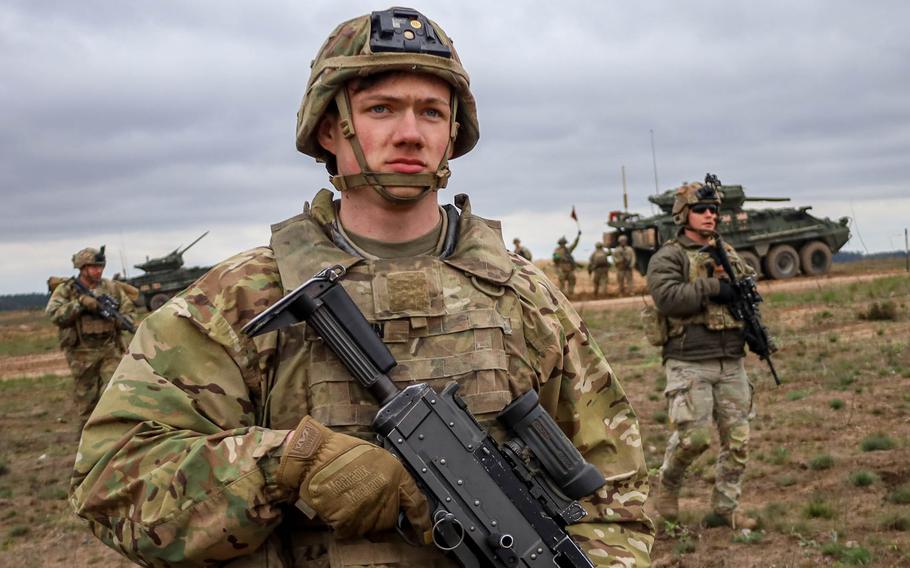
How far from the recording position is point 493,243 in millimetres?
2609

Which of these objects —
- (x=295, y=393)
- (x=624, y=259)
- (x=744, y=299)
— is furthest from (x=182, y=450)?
(x=624, y=259)

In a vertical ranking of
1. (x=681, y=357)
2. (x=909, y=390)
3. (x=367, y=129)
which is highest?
(x=367, y=129)

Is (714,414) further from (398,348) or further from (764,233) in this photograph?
(764,233)

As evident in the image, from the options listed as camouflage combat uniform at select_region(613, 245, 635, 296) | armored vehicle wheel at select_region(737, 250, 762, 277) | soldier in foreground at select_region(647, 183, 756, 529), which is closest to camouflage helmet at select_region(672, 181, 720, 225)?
soldier in foreground at select_region(647, 183, 756, 529)

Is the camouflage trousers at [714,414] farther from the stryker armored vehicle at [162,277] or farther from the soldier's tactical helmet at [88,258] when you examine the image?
the stryker armored vehicle at [162,277]

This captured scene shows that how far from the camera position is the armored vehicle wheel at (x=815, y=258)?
28344 mm

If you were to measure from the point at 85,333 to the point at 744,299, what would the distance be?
7829 mm

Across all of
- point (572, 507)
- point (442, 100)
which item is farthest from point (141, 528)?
point (442, 100)

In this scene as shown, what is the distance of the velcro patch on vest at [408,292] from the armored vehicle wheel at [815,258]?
28.0 metres

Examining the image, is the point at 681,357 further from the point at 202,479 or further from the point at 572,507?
the point at 202,479

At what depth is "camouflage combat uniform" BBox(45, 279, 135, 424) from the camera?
11.2 meters

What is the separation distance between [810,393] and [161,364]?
33.2ft

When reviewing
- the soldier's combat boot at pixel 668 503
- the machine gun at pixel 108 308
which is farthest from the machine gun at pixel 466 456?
the machine gun at pixel 108 308

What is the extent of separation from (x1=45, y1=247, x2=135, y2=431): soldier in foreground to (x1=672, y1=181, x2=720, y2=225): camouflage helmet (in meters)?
7.23
